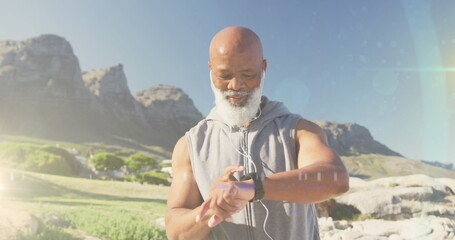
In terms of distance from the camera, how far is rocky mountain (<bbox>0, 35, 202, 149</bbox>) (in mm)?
130000

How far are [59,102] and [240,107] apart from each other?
158505 mm

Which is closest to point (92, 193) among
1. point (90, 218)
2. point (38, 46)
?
point (90, 218)

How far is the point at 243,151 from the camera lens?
208 cm

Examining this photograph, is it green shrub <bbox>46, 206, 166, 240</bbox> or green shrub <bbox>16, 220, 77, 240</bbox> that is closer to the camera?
green shrub <bbox>16, 220, 77, 240</bbox>

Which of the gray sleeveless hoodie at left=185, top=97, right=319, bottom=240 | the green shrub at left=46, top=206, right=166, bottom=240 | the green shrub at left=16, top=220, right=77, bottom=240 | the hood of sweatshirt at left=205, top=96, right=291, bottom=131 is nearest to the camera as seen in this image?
the gray sleeveless hoodie at left=185, top=97, right=319, bottom=240

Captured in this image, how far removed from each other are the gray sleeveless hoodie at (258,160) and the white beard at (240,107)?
5 centimetres

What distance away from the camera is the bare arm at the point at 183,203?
1877mm

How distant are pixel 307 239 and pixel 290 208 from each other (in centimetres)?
27

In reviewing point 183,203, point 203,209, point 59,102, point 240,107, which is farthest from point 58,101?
point 203,209

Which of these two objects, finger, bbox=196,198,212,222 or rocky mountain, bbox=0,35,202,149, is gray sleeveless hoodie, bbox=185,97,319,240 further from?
rocky mountain, bbox=0,35,202,149

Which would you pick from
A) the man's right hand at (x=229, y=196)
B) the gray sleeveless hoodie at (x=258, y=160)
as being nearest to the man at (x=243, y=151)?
the gray sleeveless hoodie at (x=258, y=160)

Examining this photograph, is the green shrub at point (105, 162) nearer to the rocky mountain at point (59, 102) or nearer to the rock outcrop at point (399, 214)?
the rock outcrop at point (399, 214)

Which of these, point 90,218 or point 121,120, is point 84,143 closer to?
point 121,120

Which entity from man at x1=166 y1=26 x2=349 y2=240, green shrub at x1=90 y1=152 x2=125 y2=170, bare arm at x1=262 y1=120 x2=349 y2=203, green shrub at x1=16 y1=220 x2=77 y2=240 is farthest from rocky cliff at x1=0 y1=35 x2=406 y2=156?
bare arm at x1=262 y1=120 x2=349 y2=203
